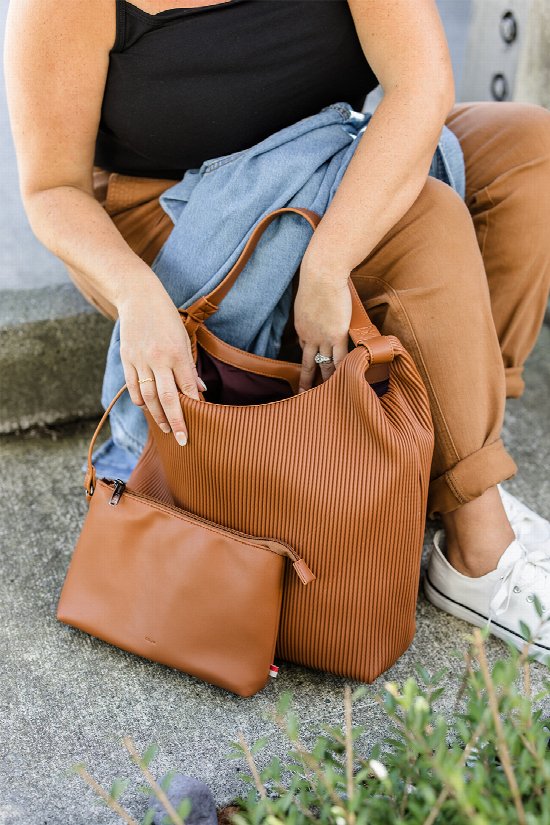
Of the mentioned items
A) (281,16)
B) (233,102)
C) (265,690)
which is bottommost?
(265,690)

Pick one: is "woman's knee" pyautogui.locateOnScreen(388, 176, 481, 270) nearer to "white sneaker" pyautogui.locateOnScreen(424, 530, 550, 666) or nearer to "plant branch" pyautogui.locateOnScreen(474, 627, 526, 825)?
"white sneaker" pyautogui.locateOnScreen(424, 530, 550, 666)

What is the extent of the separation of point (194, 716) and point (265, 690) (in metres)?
0.13

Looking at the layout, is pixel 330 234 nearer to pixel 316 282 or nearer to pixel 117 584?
pixel 316 282

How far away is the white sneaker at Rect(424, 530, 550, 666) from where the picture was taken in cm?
155

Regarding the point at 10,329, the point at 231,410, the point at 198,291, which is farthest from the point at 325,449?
the point at 10,329

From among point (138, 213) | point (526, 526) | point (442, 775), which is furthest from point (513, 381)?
point (442, 775)

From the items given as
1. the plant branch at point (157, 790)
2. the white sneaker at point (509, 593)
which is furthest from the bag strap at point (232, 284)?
the plant branch at point (157, 790)

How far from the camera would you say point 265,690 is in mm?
1485

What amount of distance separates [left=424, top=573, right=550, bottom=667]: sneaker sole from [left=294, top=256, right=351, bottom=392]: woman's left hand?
0.46m

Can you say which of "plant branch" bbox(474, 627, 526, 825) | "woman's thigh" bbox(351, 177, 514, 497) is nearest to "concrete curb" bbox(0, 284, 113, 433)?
"woman's thigh" bbox(351, 177, 514, 497)

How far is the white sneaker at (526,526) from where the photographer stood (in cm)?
165

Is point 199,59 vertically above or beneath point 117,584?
above

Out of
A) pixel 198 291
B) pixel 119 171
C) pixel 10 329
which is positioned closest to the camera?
pixel 198 291

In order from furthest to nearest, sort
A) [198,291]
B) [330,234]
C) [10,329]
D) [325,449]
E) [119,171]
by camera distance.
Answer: [10,329] < [119,171] < [198,291] < [330,234] < [325,449]
